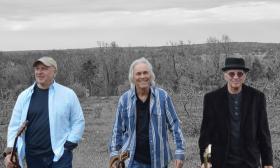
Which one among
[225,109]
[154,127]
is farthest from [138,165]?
[225,109]

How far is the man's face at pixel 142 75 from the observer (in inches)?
199

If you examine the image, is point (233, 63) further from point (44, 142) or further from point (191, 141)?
point (191, 141)

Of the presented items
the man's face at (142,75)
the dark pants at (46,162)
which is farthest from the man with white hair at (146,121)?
the dark pants at (46,162)

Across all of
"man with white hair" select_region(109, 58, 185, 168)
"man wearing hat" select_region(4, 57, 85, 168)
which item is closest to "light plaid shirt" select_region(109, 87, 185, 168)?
"man with white hair" select_region(109, 58, 185, 168)

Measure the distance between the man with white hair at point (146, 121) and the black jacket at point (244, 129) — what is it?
345mm

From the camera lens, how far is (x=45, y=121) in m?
5.38

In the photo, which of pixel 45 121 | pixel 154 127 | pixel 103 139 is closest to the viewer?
pixel 154 127

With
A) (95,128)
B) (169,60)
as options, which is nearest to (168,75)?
(169,60)

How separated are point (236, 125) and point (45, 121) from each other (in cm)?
172

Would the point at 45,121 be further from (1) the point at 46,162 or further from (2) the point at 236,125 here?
(2) the point at 236,125

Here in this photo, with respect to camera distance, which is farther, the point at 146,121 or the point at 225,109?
the point at 146,121

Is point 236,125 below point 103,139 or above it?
above

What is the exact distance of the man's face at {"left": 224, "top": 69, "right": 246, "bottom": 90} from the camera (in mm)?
4805

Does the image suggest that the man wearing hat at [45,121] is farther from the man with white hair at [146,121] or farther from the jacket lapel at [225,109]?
the jacket lapel at [225,109]
